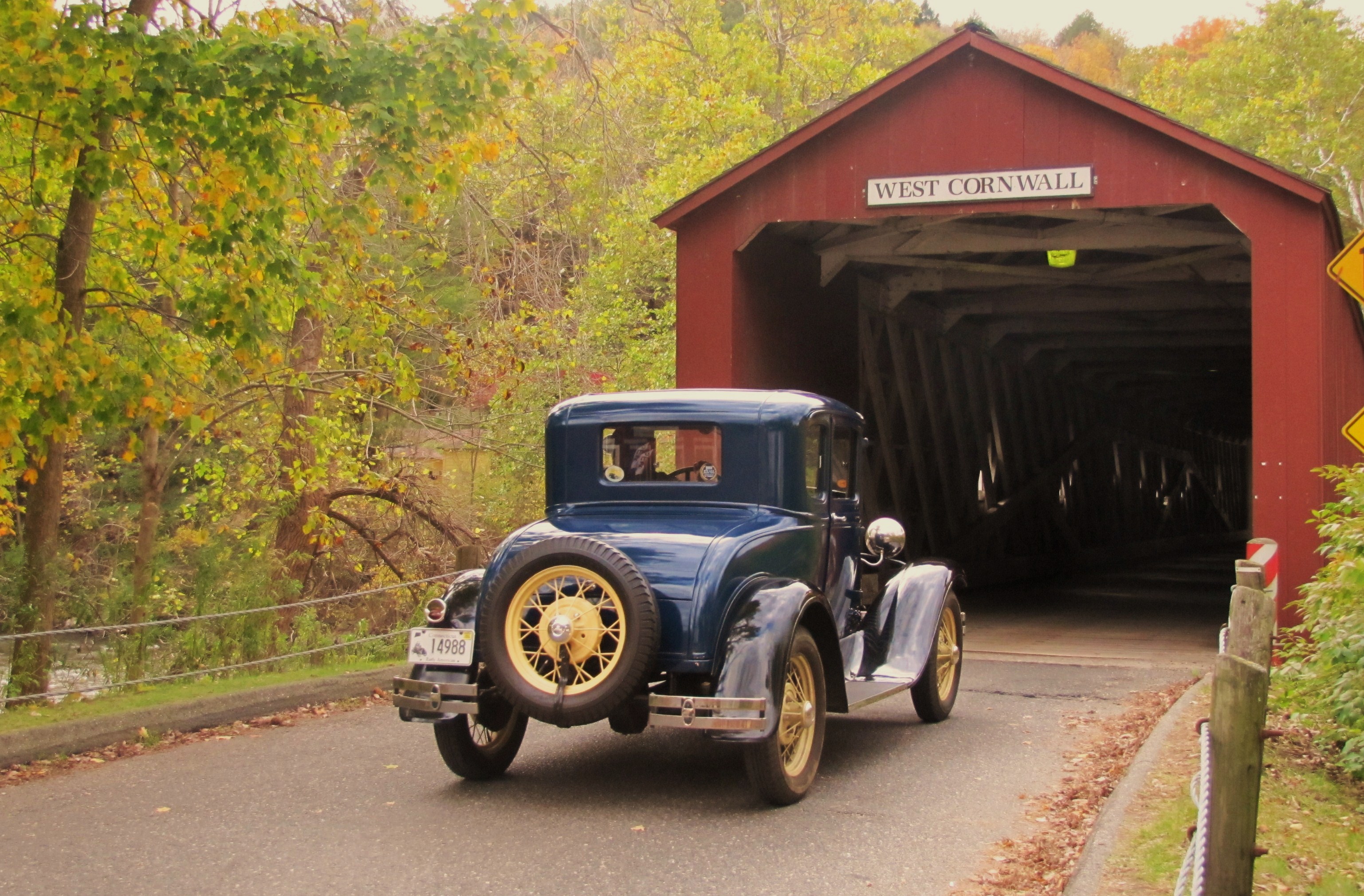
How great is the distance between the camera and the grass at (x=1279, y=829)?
14.4 ft

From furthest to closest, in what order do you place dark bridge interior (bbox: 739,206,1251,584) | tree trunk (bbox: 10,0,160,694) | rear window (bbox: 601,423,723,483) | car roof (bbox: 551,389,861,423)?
dark bridge interior (bbox: 739,206,1251,584) → tree trunk (bbox: 10,0,160,694) → rear window (bbox: 601,423,723,483) → car roof (bbox: 551,389,861,423)

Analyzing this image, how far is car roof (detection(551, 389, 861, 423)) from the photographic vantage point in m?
6.84

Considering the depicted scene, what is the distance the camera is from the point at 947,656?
819cm

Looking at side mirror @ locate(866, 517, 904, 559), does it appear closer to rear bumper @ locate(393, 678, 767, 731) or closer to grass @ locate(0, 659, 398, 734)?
rear bumper @ locate(393, 678, 767, 731)

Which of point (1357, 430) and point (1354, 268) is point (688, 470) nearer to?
point (1357, 430)

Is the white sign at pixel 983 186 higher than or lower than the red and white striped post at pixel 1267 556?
higher

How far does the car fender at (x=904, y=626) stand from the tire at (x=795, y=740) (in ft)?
3.79

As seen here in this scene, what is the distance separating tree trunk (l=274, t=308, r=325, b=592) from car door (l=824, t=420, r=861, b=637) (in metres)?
8.11

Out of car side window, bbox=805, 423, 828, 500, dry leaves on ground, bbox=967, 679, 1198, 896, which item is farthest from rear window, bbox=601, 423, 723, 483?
dry leaves on ground, bbox=967, 679, 1198, 896

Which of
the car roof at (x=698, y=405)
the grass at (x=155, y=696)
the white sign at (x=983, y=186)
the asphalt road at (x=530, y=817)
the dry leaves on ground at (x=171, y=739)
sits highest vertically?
the white sign at (x=983, y=186)

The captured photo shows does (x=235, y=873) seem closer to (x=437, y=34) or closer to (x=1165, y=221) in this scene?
(x=437, y=34)

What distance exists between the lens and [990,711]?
861 centimetres

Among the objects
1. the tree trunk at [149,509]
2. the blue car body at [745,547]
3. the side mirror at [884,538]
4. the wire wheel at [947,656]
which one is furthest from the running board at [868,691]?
the tree trunk at [149,509]

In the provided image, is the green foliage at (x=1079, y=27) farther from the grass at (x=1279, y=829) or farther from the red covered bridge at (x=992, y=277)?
the grass at (x=1279, y=829)
